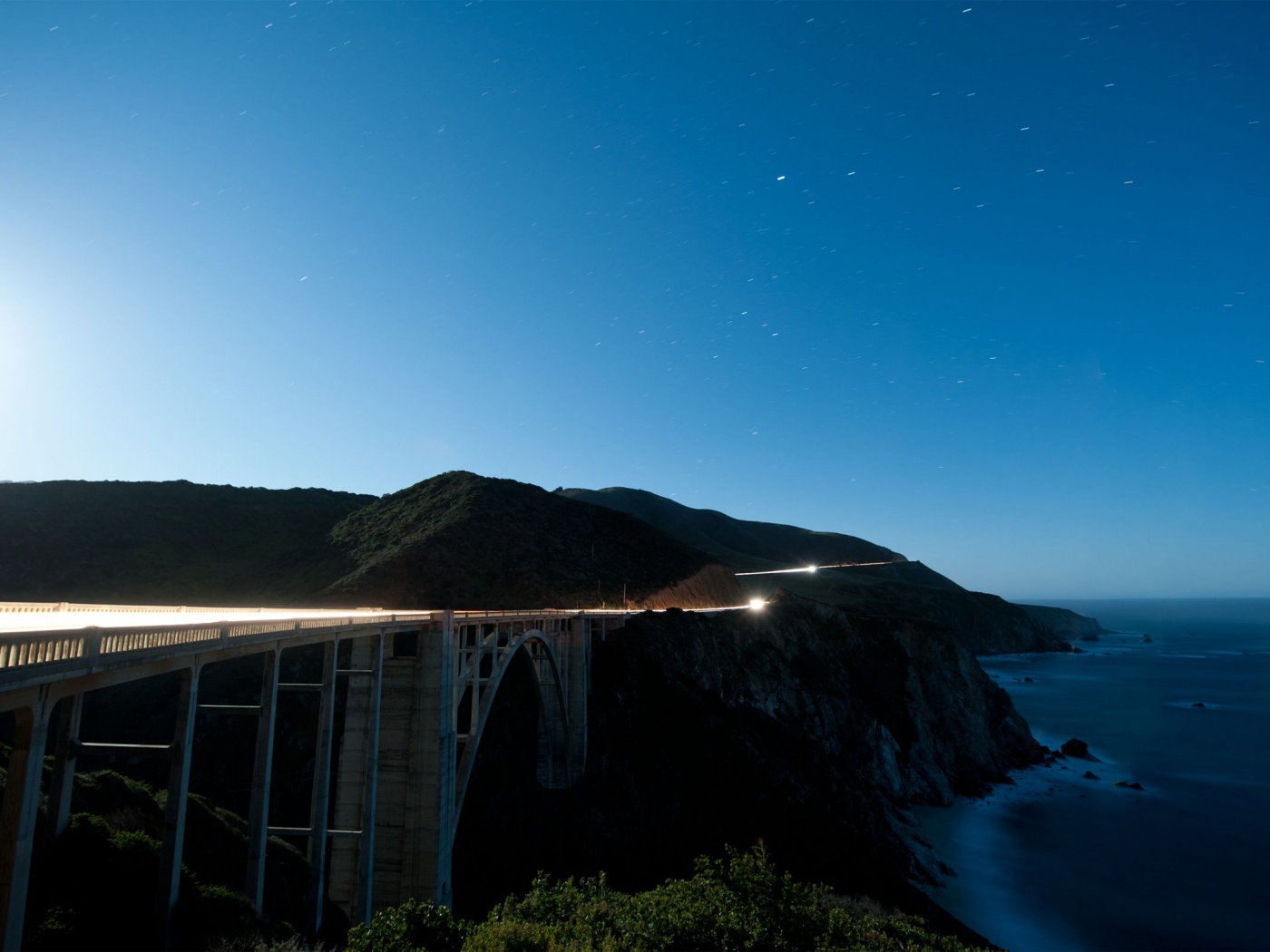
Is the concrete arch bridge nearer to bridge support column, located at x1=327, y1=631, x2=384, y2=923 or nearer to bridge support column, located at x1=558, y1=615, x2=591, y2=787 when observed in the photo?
bridge support column, located at x1=327, y1=631, x2=384, y2=923

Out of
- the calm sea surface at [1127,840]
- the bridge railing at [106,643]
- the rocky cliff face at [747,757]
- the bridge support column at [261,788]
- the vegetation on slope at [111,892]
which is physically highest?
the bridge railing at [106,643]

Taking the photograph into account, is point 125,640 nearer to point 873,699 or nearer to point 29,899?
point 29,899

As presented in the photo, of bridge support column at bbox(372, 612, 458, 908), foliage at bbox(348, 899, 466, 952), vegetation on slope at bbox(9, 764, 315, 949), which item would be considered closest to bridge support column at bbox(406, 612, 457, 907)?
bridge support column at bbox(372, 612, 458, 908)

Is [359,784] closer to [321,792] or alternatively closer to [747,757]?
[321,792]

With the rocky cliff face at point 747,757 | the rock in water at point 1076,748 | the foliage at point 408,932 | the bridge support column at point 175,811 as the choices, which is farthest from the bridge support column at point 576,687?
the rock in water at point 1076,748

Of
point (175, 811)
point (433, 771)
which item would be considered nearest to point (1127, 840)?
point (433, 771)

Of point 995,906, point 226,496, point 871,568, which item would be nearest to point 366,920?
point 995,906

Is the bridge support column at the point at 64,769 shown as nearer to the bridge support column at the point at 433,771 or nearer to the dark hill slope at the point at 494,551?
the bridge support column at the point at 433,771
